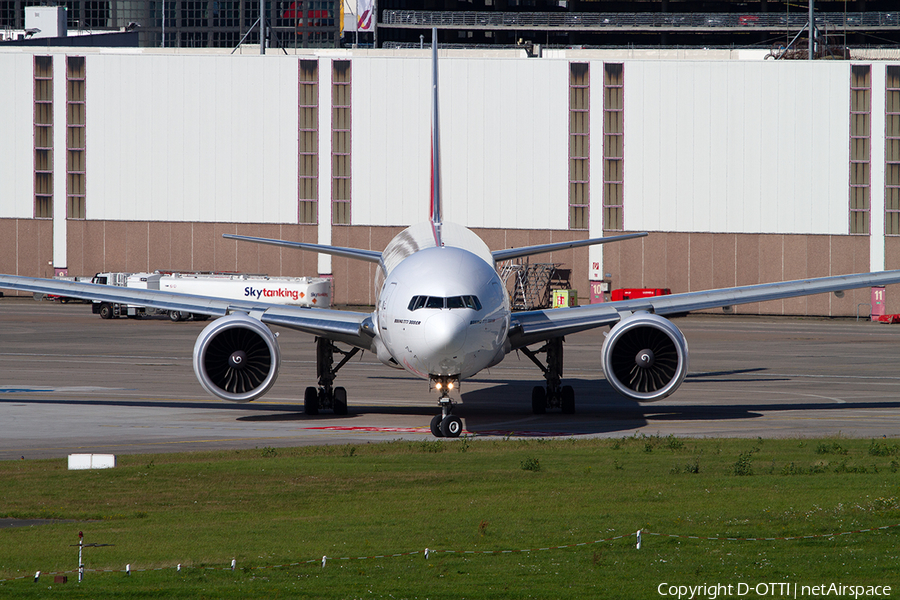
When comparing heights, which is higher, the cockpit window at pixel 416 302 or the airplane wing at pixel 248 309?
the airplane wing at pixel 248 309

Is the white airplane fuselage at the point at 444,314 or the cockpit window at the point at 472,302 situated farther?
the cockpit window at the point at 472,302

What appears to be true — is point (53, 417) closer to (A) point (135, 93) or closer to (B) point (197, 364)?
(B) point (197, 364)

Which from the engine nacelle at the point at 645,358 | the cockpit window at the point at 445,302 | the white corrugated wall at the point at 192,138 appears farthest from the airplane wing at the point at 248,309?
the white corrugated wall at the point at 192,138

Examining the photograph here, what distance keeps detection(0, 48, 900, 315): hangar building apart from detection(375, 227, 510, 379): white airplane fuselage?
65.3 metres

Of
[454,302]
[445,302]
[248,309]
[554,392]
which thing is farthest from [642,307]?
[248,309]

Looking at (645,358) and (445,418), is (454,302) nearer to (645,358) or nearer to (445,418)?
(445,418)

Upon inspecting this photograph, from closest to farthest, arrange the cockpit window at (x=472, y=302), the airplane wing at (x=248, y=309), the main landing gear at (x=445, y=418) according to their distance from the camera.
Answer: the cockpit window at (x=472, y=302) < the main landing gear at (x=445, y=418) < the airplane wing at (x=248, y=309)

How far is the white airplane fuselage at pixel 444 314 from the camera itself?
84.3 feet

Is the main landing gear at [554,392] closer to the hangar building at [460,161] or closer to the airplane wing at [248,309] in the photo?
the airplane wing at [248,309]

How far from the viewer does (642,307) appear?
31.4m

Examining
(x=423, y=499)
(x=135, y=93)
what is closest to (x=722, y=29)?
(x=135, y=93)

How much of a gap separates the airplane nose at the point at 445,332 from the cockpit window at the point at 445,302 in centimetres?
24

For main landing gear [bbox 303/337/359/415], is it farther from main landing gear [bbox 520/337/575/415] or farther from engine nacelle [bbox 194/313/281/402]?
main landing gear [bbox 520/337/575/415]

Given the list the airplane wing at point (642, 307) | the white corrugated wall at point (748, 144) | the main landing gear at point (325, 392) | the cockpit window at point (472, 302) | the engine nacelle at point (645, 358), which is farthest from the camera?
the white corrugated wall at point (748, 144)
